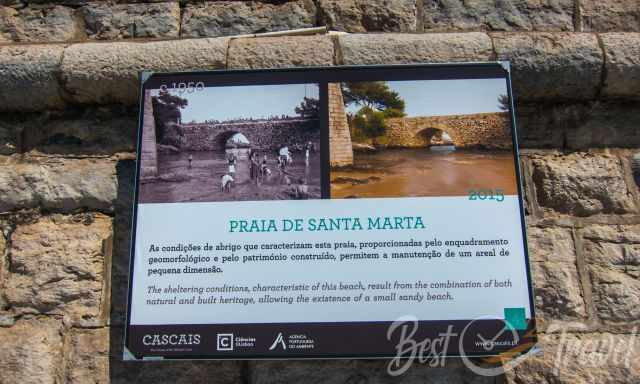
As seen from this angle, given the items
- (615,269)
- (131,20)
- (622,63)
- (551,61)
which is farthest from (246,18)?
(615,269)

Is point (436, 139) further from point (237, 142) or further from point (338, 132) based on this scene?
point (237, 142)

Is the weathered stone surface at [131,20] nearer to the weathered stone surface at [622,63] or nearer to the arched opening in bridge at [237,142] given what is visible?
the arched opening in bridge at [237,142]

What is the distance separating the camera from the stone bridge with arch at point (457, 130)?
6.34ft

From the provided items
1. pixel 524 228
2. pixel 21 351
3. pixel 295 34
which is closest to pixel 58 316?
pixel 21 351

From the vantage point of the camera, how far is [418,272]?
1.78m

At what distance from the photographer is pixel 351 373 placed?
5.98ft

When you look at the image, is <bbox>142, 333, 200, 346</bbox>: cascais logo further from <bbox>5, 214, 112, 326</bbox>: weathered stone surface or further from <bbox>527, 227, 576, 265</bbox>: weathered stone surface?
<bbox>527, 227, 576, 265</bbox>: weathered stone surface

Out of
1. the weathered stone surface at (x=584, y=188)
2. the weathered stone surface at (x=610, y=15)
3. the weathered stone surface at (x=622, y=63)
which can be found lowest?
the weathered stone surface at (x=584, y=188)

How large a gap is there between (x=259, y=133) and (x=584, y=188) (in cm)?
141

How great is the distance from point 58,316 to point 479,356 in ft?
5.56

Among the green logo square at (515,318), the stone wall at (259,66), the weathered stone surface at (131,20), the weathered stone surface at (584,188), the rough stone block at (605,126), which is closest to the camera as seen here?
the green logo square at (515,318)

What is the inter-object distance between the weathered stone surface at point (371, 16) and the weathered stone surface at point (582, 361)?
1.49 meters

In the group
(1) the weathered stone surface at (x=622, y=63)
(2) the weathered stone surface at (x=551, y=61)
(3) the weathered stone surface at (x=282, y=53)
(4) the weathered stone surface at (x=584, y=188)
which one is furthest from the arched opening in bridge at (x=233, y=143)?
(1) the weathered stone surface at (x=622, y=63)

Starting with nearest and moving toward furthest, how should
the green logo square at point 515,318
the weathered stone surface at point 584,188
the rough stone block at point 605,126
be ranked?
1. the green logo square at point 515,318
2. the weathered stone surface at point 584,188
3. the rough stone block at point 605,126
